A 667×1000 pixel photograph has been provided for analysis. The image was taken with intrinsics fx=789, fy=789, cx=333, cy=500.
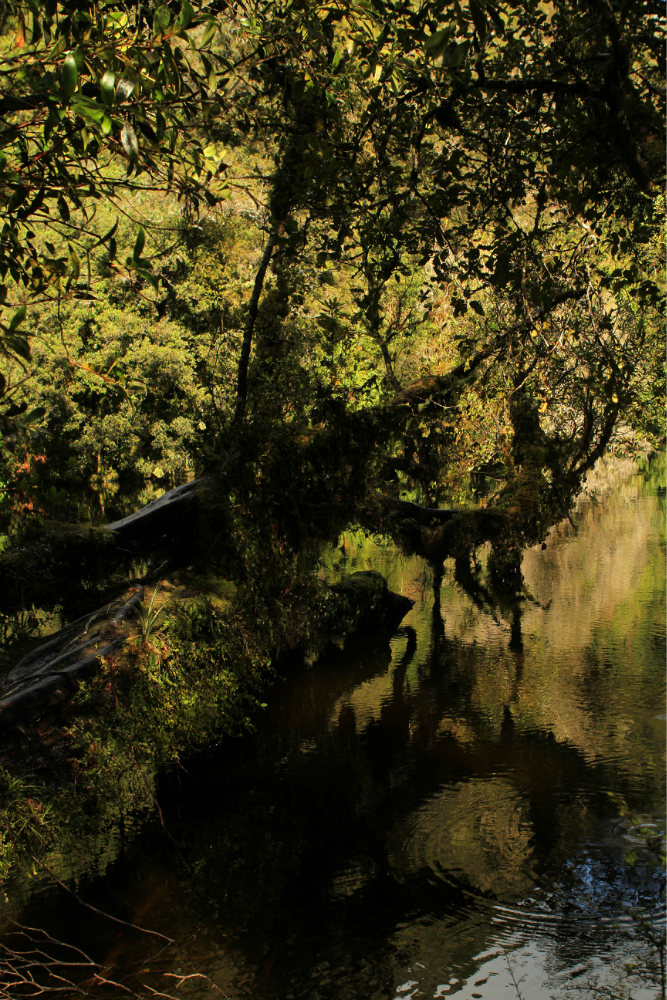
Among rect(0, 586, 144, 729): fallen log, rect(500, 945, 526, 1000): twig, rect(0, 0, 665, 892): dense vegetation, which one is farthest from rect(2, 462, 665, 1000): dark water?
rect(0, 586, 144, 729): fallen log

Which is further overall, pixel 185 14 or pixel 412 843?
pixel 412 843

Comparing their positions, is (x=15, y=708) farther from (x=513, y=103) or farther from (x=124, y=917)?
(x=513, y=103)

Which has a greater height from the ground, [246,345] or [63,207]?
[246,345]

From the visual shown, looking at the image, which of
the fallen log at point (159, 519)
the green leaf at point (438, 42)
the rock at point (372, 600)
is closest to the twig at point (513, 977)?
the green leaf at point (438, 42)

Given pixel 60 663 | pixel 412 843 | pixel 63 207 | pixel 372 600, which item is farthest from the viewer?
pixel 372 600

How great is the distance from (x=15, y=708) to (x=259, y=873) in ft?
8.57

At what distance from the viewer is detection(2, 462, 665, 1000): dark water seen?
18.6 feet

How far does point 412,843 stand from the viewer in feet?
23.8

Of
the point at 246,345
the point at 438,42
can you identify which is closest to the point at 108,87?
the point at 438,42

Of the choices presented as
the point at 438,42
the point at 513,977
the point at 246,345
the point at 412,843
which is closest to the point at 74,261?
the point at 438,42

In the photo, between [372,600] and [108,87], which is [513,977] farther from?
[372,600]

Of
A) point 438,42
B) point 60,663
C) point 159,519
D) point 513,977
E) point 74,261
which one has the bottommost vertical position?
point 513,977

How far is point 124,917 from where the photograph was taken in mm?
6379

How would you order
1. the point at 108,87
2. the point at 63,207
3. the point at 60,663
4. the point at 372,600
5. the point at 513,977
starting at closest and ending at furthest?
the point at 108,87 < the point at 63,207 < the point at 513,977 < the point at 60,663 < the point at 372,600
